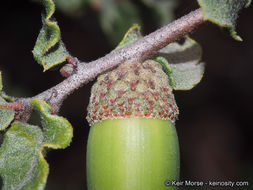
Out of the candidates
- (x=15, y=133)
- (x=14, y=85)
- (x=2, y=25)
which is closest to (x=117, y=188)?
(x=15, y=133)

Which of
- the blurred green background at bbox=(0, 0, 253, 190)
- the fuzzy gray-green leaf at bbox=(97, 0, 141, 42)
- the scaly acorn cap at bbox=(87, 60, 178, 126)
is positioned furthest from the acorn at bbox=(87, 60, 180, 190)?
the blurred green background at bbox=(0, 0, 253, 190)

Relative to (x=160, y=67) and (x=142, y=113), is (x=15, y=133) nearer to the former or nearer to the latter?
(x=142, y=113)

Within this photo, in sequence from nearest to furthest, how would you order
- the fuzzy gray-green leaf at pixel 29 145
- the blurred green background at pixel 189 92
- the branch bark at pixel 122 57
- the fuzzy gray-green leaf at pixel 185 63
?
1. the fuzzy gray-green leaf at pixel 29 145
2. the branch bark at pixel 122 57
3. the fuzzy gray-green leaf at pixel 185 63
4. the blurred green background at pixel 189 92

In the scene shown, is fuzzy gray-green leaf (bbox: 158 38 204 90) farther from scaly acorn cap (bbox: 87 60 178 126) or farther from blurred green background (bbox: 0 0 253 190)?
blurred green background (bbox: 0 0 253 190)

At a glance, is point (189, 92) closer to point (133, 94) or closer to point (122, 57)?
point (122, 57)

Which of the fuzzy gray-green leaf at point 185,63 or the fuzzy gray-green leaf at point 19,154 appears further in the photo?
the fuzzy gray-green leaf at point 185,63

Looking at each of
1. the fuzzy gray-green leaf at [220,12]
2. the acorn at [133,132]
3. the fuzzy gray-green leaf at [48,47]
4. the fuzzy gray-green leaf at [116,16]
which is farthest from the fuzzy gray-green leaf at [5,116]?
the fuzzy gray-green leaf at [116,16]

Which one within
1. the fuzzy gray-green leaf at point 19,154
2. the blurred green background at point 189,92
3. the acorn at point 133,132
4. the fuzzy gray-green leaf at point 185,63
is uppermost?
the fuzzy gray-green leaf at point 19,154

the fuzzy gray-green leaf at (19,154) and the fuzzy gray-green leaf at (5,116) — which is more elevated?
the fuzzy gray-green leaf at (5,116)

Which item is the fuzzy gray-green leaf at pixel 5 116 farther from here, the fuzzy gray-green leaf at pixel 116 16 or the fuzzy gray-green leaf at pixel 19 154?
the fuzzy gray-green leaf at pixel 116 16

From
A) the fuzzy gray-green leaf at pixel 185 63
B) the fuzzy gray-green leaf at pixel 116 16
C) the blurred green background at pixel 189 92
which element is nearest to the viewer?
the fuzzy gray-green leaf at pixel 185 63
